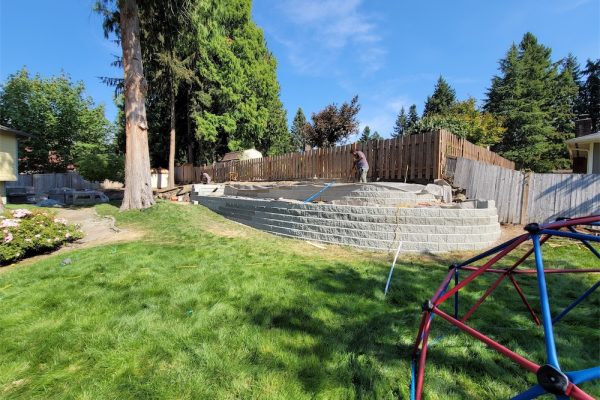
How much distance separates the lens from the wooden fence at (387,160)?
897 cm

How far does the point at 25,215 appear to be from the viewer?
667 centimetres

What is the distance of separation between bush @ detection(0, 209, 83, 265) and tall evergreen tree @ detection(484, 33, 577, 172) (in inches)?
1254

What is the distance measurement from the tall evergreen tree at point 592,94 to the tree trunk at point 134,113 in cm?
4500

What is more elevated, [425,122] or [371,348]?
[425,122]

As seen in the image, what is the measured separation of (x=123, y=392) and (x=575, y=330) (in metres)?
3.84

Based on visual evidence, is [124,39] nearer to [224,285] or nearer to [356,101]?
[224,285]

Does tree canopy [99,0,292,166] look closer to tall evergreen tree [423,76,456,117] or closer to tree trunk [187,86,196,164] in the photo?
tree trunk [187,86,196,164]

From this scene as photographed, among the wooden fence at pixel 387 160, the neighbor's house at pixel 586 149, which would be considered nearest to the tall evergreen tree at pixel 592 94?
the neighbor's house at pixel 586 149

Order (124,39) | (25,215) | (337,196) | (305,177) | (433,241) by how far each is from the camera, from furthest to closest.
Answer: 1. (305,177)
2. (124,39)
3. (337,196)
4. (25,215)
5. (433,241)

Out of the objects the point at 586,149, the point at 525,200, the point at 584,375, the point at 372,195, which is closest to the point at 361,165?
the point at 372,195

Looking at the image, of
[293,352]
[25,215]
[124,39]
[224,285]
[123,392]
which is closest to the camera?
[123,392]

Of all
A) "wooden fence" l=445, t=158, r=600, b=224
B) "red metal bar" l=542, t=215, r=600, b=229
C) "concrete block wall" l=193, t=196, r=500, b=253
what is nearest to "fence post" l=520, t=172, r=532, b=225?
"wooden fence" l=445, t=158, r=600, b=224

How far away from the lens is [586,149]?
1373 centimetres

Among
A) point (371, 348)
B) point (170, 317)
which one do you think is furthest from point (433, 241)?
point (170, 317)
